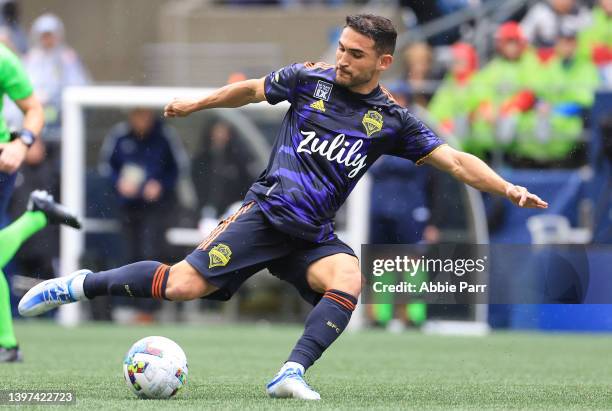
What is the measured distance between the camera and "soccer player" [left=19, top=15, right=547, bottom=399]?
683cm

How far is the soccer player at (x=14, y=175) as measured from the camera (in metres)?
8.54

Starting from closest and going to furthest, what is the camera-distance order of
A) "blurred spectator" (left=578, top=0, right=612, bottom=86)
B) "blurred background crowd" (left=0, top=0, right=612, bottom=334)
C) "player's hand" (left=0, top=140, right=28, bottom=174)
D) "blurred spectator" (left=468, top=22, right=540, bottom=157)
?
"player's hand" (left=0, top=140, right=28, bottom=174)
"blurred background crowd" (left=0, top=0, right=612, bottom=334)
"blurred spectator" (left=468, top=22, right=540, bottom=157)
"blurred spectator" (left=578, top=0, right=612, bottom=86)

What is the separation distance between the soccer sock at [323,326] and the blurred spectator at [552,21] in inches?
344

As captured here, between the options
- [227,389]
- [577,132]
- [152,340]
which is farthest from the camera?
[577,132]

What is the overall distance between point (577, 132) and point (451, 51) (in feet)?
6.85

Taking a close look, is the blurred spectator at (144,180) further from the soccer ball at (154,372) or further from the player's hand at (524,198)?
the player's hand at (524,198)

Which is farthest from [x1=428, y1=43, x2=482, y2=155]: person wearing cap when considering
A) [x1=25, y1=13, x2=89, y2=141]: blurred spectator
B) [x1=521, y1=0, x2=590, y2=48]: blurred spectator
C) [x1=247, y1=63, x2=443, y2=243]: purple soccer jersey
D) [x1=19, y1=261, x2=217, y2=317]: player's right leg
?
[x1=19, y1=261, x2=217, y2=317]: player's right leg

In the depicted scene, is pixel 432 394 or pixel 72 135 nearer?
pixel 432 394

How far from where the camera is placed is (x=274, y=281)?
1472cm

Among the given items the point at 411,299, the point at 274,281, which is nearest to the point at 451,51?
the point at 274,281

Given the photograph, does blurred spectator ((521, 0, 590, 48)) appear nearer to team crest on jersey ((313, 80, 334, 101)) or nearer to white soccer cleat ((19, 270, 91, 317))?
team crest on jersey ((313, 80, 334, 101))

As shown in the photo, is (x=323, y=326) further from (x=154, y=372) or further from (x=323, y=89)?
(x=323, y=89)

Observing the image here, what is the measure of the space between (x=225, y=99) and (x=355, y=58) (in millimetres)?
766

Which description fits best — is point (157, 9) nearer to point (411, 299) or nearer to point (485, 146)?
point (485, 146)
